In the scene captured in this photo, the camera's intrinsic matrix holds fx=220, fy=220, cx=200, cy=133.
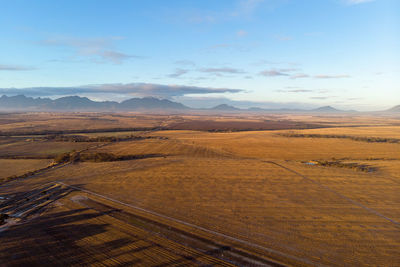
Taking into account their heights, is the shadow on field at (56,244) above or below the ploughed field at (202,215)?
below

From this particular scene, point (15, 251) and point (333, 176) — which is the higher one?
point (333, 176)

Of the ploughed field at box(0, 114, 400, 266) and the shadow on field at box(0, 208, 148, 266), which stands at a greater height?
the ploughed field at box(0, 114, 400, 266)

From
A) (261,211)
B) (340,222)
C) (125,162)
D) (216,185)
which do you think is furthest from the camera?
(125,162)

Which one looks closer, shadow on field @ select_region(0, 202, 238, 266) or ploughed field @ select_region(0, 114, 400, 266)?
shadow on field @ select_region(0, 202, 238, 266)

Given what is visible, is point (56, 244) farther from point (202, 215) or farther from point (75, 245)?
point (202, 215)

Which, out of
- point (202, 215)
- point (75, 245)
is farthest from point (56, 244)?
point (202, 215)

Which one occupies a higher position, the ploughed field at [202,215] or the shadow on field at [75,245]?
the ploughed field at [202,215]

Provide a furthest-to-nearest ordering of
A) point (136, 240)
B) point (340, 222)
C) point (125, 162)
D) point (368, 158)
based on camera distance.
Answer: point (368, 158) → point (125, 162) → point (340, 222) → point (136, 240)

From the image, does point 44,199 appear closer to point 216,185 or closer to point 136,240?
point 136,240

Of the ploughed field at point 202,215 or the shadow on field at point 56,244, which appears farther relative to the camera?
the ploughed field at point 202,215

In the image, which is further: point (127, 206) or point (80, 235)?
point (127, 206)

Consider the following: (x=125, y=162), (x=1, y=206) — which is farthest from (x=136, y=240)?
(x=125, y=162)
